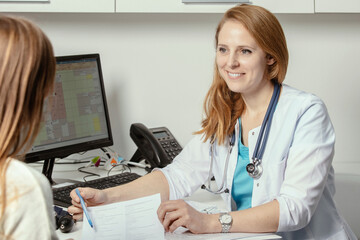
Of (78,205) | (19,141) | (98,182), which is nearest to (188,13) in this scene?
(98,182)

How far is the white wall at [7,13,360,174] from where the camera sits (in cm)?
246

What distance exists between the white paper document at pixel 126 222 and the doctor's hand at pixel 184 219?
3cm

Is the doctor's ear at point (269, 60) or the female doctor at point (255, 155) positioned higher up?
the doctor's ear at point (269, 60)

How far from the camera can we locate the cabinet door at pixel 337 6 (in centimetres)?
235

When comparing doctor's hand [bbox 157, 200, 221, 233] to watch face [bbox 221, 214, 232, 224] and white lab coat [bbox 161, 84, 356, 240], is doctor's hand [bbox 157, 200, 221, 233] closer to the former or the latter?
watch face [bbox 221, 214, 232, 224]

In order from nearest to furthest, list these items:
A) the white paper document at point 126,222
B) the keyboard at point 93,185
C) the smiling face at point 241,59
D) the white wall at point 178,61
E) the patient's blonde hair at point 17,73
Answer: the patient's blonde hair at point 17,73
the white paper document at point 126,222
the smiling face at point 241,59
the keyboard at point 93,185
the white wall at point 178,61

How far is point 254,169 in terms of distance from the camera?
1695 millimetres

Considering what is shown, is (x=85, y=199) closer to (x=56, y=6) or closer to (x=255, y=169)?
(x=255, y=169)

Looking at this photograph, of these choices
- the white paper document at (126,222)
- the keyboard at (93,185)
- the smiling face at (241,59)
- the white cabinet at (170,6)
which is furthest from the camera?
the white cabinet at (170,6)

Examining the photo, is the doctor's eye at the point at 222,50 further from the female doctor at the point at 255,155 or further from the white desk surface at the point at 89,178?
the white desk surface at the point at 89,178

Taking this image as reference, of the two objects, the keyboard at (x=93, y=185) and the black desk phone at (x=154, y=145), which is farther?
the black desk phone at (x=154, y=145)

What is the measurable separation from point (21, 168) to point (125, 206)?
0.64m

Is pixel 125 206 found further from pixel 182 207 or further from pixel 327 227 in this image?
pixel 327 227

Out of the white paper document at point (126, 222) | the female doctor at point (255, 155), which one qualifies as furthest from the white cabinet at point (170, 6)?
the white paper document at point (126, 222)
